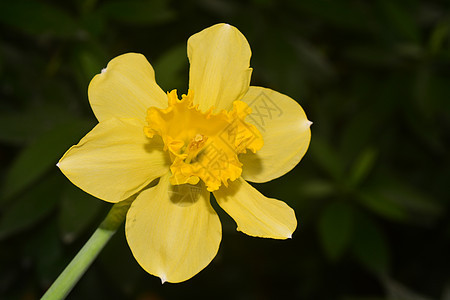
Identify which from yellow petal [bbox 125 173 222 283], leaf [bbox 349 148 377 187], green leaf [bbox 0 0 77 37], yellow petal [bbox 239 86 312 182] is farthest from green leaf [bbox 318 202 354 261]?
green leaf [bbox 0 0 77 37]

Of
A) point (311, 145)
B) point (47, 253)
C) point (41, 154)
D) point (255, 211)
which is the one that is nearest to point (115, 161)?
point (255, 211)

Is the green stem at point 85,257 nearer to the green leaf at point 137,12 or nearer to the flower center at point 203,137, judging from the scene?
the flower center at point 203,137

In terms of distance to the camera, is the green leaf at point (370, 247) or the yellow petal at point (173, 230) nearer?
the yellow petal at point (173, 230)

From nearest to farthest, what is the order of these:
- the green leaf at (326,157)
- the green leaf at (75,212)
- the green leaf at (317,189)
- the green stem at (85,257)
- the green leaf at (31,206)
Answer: the green stem at (85,257) < the green leaf at (75,212) < the green leaf at (31,206) < the green leaf at (317,189) < the green leaf at (326,157)

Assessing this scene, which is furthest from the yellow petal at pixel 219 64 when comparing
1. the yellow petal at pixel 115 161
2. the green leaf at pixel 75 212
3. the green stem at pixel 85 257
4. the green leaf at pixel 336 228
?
the green leaf at pixel 336 228

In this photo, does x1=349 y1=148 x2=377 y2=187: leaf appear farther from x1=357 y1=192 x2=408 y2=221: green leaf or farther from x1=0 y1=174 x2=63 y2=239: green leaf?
x1=0 y1=174 x2=63 y2=239: green leaf

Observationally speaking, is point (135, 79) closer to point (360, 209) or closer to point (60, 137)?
point (60, 137)

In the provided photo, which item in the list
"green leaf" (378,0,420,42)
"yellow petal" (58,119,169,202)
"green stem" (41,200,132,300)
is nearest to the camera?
"green stem" (41,200,132,300)

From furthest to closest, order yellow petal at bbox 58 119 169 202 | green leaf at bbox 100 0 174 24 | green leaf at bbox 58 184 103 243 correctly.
Answer: green leaf at bbox 100 0 174 24, green leaf at bbox 58 184 103 243, yellow petal at bbox 58 119 169 202
